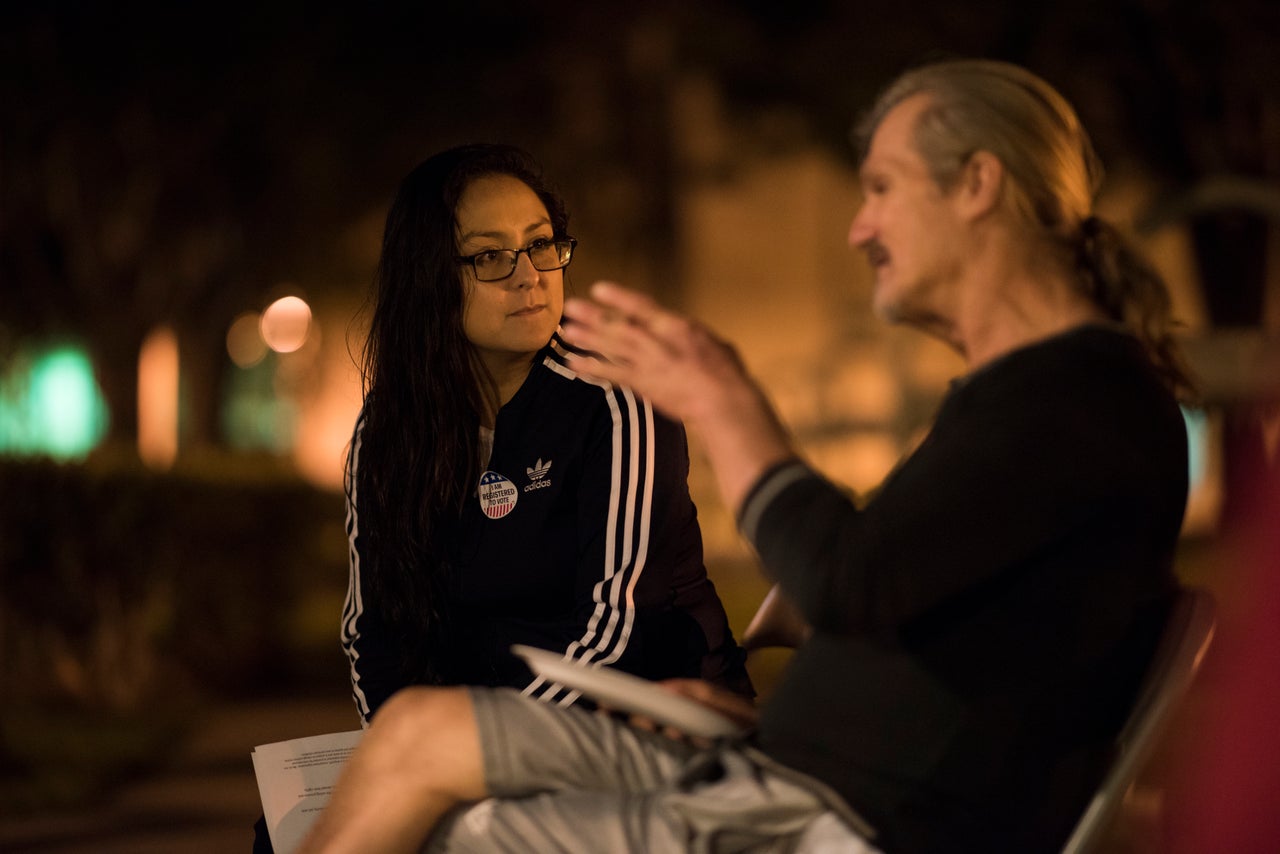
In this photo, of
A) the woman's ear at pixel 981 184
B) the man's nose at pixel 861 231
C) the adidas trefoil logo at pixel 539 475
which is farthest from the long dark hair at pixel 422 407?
A: the woman's ear at pixel 981 184

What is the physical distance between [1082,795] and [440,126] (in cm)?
1256

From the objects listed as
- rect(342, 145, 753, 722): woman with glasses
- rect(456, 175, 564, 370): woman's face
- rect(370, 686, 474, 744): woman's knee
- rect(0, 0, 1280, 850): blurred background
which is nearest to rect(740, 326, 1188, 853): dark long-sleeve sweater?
rect(0, 0, 1280, 850): blurred background

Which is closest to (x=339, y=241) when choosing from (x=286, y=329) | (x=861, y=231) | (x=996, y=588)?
(x=286, y=329)

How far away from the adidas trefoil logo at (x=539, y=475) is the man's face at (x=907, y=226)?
0.81 metres

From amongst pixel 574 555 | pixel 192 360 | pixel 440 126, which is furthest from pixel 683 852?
pixel 192 360

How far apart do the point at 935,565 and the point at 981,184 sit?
0.53 metres

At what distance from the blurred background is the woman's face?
25.7 inches

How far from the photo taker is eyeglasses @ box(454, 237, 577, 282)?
288 centimetres

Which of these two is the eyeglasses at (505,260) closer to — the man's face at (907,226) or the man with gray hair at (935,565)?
the man with gray hair at (935,565)

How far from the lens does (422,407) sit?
2.94 m

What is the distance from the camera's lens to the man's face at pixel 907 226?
2125 millimetres

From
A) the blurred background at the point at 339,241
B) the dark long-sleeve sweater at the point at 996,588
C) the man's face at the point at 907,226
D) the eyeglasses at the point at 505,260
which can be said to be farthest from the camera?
the blurred background at the point at 339,241

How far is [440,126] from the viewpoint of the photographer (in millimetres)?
14000

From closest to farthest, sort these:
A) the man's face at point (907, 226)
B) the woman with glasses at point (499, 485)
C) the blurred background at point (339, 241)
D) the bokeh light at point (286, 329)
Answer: the man's face at point (907, 226) < the woman with glasses at point (499, 485) < the blurred background at point (339, 241) < the bokeh light at point (286, 329)
